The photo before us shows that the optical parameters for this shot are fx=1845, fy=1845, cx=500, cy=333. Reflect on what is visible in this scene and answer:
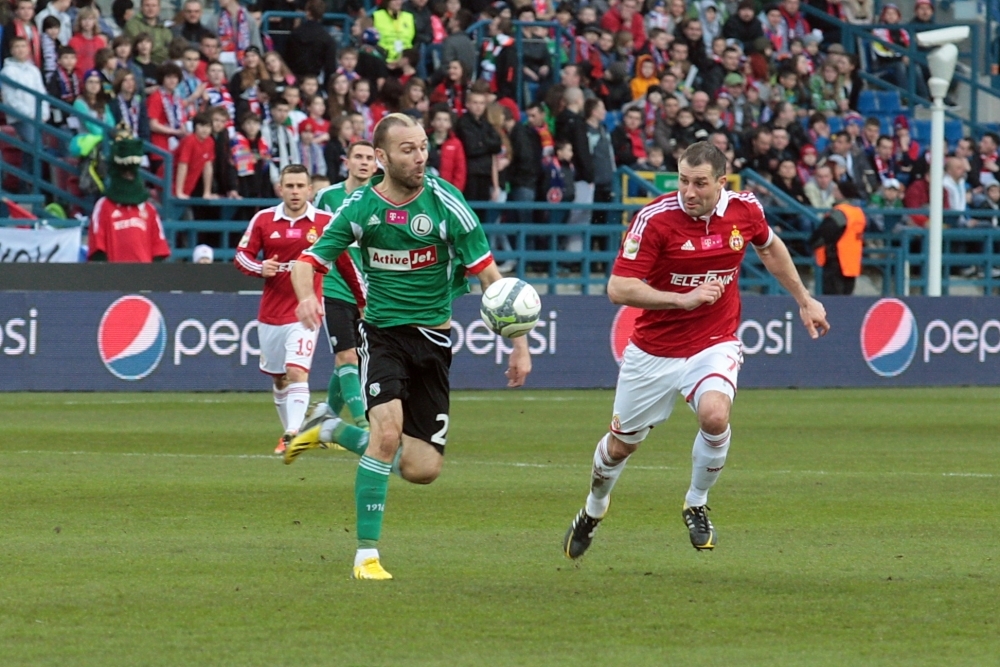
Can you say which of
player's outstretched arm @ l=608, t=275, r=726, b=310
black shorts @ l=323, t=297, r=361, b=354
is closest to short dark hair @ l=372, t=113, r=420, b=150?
player's outstretched arm @ l=608, t=275, r=726, b=310

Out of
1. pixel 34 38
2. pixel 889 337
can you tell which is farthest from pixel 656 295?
pixel 34 38

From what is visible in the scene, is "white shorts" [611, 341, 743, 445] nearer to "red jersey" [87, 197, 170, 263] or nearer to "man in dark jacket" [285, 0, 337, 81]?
"red jersey" [87, 197, 170, 263]

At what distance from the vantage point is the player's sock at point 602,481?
9008 millimetres

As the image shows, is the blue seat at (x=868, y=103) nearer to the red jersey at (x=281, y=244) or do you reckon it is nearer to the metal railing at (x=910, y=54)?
the metal railing at (x=910, y=54)

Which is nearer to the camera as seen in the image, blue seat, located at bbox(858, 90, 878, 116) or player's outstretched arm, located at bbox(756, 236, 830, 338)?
player's outstretched arm, located at bbox(756, 236, 830, 338)

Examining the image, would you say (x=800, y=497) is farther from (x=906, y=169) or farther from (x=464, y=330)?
(x=906, y=169)

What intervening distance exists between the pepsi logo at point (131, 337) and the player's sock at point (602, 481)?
12394 millimetres

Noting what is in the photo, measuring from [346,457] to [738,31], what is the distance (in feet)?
56.9

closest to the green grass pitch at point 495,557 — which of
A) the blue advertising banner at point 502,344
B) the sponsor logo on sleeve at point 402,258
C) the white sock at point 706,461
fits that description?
the white sock at point 706,461

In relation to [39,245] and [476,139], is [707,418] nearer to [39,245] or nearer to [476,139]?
[39,245]

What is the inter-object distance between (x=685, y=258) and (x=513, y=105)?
17.0 m

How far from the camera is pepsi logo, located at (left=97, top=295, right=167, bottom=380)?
2069 cm

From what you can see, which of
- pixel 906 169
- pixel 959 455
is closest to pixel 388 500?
pixel 959 455

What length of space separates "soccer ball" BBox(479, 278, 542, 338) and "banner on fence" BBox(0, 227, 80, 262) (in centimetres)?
1440
